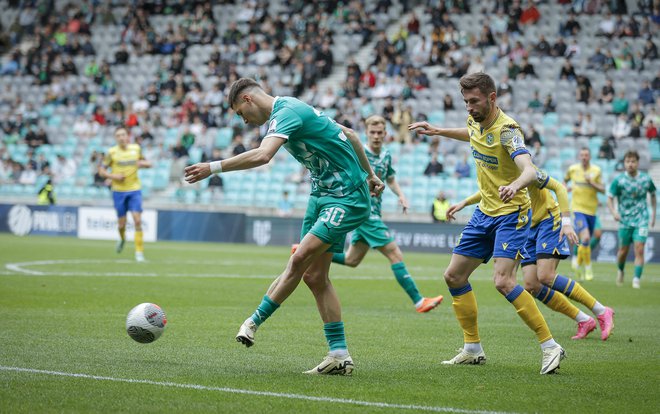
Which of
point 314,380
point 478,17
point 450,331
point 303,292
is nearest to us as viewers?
point 314,380

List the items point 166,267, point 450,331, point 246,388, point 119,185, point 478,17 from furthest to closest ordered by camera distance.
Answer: point 478,17
point 119,185
point 166,267
point 450,331
point 246,388

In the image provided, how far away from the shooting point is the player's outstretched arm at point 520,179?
7375 millimetres

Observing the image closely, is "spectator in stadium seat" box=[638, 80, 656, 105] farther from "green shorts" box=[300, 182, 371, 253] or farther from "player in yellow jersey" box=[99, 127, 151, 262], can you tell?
"green shorts" box=[300, 182, 371, 253]

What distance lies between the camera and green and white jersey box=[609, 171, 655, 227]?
18250 millimetres

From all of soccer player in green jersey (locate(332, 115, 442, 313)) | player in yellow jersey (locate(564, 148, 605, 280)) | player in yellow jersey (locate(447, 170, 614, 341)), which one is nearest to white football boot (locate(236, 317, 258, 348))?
player in yellow jersey (locate(447, 170, 614, 341))

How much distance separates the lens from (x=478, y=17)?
35719 millimetres

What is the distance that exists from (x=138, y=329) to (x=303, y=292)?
772 centimetres

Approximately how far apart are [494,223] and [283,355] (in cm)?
219

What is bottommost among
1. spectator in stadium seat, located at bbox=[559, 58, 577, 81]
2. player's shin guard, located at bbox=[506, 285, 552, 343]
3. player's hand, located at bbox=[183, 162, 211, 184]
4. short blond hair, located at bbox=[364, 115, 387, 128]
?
player's shin guard, located at bbox=[506, 285, 552, 343]

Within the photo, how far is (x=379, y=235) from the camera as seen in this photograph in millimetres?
13602

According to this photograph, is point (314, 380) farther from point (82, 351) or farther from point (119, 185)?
point (119, 185)

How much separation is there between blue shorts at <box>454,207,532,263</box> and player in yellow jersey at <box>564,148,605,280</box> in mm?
11405

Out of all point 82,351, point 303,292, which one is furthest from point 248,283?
point 82,351

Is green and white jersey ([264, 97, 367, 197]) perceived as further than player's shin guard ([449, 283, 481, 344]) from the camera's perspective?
No
